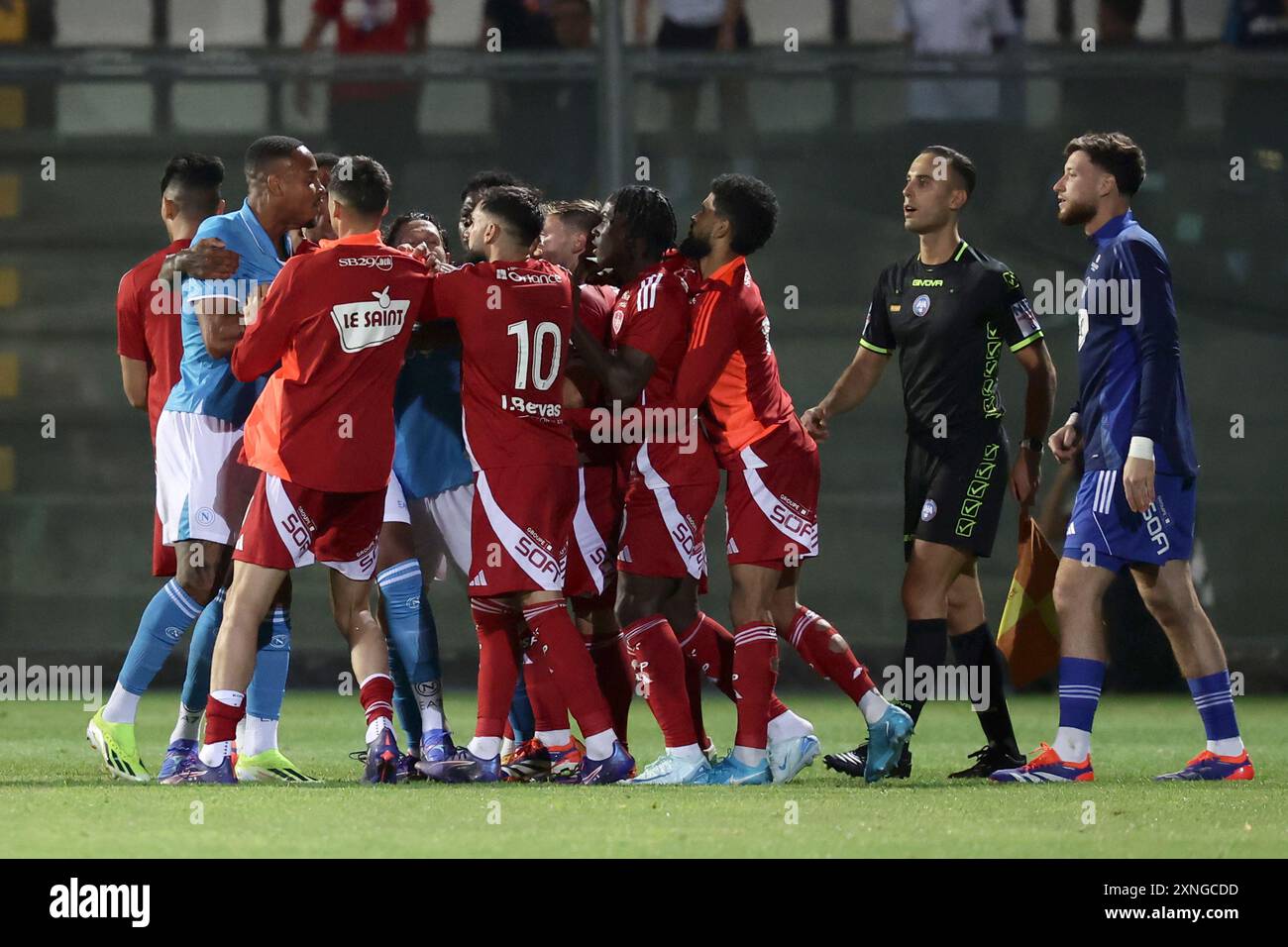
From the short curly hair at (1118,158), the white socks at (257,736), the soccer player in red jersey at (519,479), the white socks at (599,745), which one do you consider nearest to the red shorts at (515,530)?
the soccer player in red jersey at (519,479)

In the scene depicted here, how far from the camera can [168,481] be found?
6.55 m

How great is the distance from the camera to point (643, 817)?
519cm

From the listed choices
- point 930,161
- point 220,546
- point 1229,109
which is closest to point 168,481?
point 220,546

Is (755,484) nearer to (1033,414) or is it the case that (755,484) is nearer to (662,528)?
(662,528)

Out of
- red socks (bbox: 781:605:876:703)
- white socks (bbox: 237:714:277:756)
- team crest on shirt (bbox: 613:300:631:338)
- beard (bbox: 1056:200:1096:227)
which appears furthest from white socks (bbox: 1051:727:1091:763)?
white socks (bbox: 237:714:277:756)

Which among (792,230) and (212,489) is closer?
(212,489)

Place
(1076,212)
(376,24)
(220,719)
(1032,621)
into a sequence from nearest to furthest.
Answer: (220,719)
(1076,212)
(1032,621)
(376,24)

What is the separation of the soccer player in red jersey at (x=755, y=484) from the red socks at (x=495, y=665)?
71 cm

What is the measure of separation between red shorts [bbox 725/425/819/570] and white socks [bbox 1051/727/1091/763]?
3.24ft

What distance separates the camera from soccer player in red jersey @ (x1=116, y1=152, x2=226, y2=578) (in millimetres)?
6742

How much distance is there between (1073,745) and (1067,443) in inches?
41.3

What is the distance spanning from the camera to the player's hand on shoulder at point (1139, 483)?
20.6ft

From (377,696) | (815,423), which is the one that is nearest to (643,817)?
(377,696)

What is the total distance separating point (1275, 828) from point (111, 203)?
326 inches
